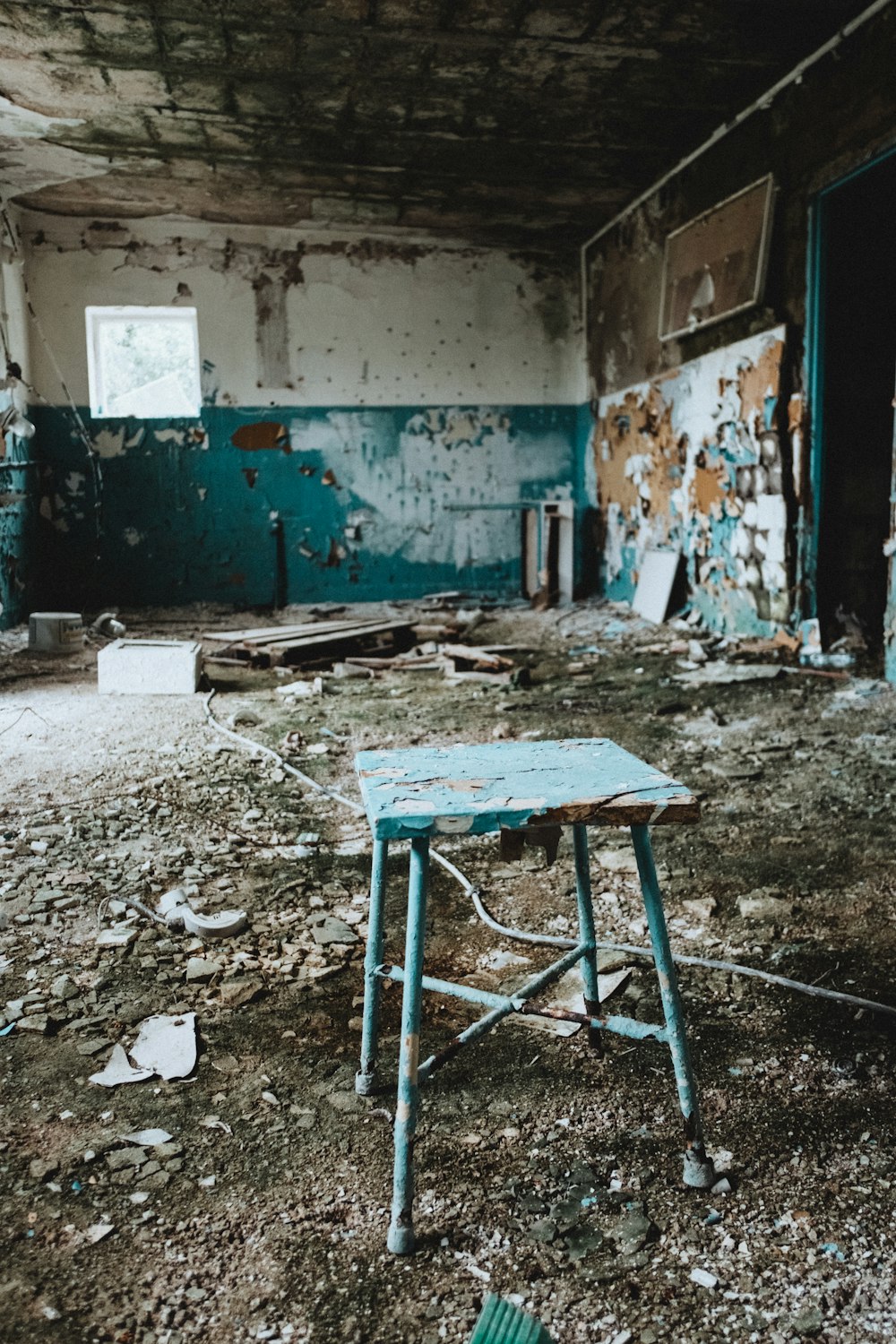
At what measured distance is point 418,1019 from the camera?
139 centimetres

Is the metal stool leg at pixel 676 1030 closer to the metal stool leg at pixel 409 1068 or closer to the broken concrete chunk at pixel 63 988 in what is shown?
the metal stool leg at pixel 409 1068

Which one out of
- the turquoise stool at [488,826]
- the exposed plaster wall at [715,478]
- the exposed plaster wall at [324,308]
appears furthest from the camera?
the exposed plaster wall at [324,308]

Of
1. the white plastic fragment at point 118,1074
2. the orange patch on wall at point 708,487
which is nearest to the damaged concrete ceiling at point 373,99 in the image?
the orange patch on wall at point 708,487

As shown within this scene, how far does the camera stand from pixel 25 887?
258cm

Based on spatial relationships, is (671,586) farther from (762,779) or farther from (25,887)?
(25,887)

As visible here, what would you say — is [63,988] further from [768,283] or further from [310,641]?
[768,283]

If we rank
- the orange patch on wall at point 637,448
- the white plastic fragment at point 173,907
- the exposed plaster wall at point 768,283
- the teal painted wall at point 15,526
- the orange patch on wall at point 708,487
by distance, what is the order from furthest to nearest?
the orange patch on wall at point 637,448 → the teal painted wall at point 15,526 → the orange patch on wall at point 708,487 → the exposed plaster wall at point 768,283 → the white plastic fragment at point 173,907

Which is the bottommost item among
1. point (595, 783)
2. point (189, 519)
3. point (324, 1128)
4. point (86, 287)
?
point (324, 1128)

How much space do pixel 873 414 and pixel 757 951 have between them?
4495mm

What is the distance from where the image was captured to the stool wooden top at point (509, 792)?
138 centimetres

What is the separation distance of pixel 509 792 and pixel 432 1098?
0.67 meters

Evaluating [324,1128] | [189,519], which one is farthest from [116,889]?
[189,519]

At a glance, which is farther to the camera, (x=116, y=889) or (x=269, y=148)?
(x=269, y=148)

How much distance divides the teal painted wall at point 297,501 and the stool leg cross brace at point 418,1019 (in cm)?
771
